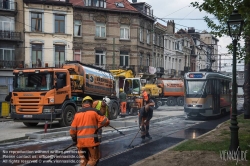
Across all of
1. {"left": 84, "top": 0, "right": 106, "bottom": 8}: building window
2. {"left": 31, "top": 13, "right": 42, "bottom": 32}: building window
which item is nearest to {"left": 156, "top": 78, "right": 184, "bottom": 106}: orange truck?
{"left": 84, "top": 0, "right": 106, "bottom": 8}: building window

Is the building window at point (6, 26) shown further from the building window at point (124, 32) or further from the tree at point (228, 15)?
the tree at point (228, 15)

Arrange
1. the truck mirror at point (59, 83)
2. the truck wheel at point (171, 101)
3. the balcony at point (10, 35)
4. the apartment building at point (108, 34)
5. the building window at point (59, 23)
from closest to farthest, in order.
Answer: the truck mirror at point (59, 83) → the balcony at point (10, 35) → the building window at point (59, 23) → the apartment building at point (108, 34) → the truck wheel at point (171, 101)

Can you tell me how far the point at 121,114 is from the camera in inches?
899

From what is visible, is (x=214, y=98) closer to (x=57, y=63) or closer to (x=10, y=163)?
(x=10, y=163)

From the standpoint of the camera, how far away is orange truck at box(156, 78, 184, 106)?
39188mm

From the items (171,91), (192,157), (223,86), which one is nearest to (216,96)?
(223,86)

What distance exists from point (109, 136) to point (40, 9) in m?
26.0

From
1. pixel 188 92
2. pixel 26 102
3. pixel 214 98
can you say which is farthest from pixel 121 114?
pixel 26 102

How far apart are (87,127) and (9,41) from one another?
100 ft

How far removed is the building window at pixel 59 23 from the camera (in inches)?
1442

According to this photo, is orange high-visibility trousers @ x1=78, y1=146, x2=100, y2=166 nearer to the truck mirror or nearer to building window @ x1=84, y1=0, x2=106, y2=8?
the truck mirror

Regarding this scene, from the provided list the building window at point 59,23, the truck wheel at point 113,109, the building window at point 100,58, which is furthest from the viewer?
the building window at point 100,58

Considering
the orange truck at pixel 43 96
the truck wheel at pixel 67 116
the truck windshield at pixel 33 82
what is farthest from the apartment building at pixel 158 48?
the truck windshield at pixel 33 82

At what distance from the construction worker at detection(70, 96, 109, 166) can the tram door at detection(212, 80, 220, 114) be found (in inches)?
637
